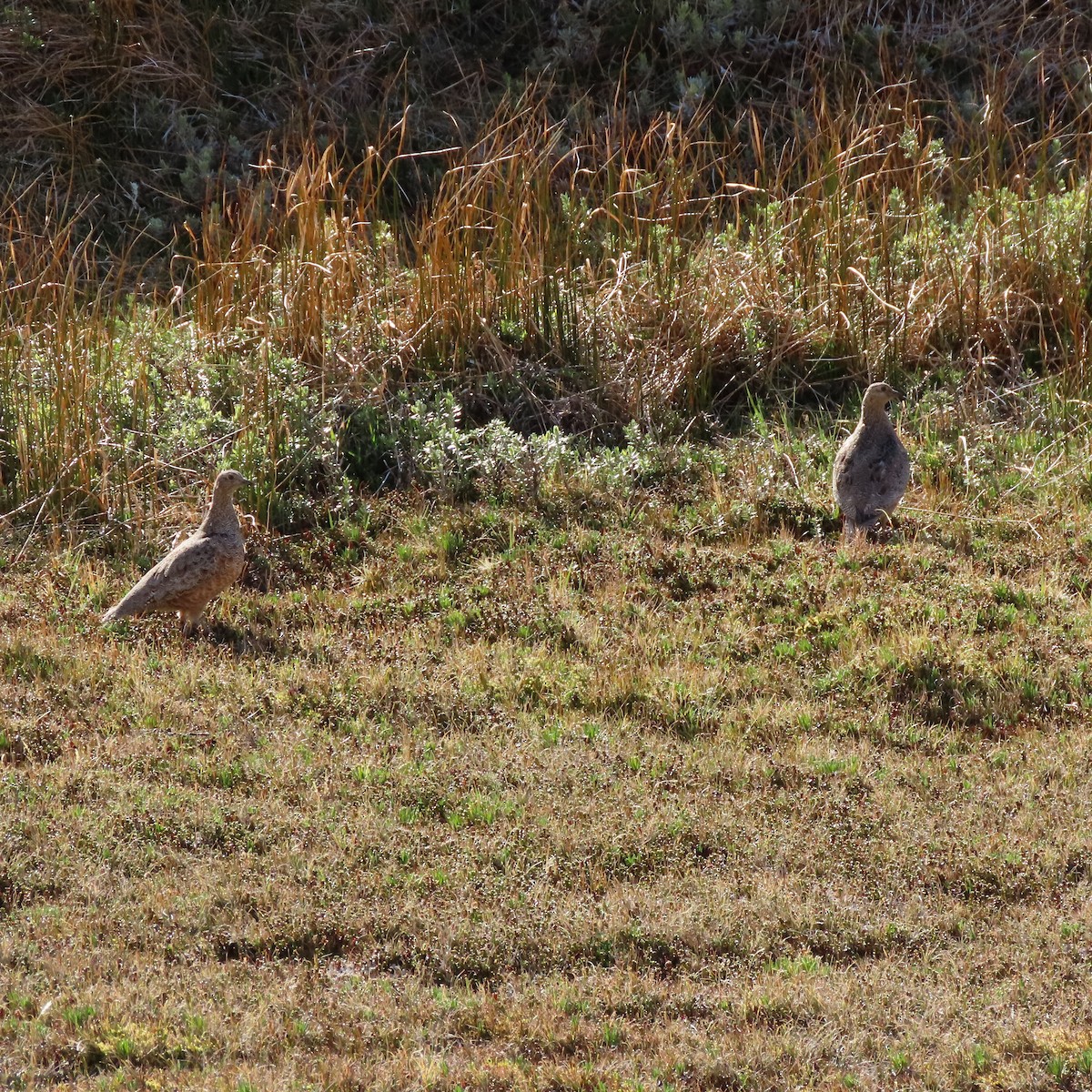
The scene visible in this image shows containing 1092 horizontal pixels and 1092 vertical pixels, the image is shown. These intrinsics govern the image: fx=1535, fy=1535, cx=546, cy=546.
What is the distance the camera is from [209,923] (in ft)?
17.2

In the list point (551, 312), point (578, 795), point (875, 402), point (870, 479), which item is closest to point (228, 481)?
point (578, 795)

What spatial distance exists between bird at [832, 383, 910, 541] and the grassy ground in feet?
0.54

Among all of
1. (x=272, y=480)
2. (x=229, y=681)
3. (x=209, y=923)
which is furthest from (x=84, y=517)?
(x=209, y=923)

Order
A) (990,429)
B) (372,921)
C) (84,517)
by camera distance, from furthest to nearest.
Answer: (990,429), (84,517), (372,921)

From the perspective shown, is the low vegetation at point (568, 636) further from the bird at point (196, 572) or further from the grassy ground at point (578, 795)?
the bird at point (196, 572)

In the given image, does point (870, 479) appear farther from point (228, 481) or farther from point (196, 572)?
point (196, 572)

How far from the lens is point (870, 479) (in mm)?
8109

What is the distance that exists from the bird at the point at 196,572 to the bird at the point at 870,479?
3.16 m

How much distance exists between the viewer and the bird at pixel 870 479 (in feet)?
26.5

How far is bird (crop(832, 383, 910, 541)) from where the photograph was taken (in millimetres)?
8078

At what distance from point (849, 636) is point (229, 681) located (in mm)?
Result: 2889

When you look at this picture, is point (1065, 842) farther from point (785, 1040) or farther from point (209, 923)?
point (209, 923)

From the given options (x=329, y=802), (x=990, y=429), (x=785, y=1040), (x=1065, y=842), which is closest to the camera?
(x=785, y=1040)

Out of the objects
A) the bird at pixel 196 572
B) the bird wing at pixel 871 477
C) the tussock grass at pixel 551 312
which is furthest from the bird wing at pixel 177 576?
the bird wing at pixel 871 477
